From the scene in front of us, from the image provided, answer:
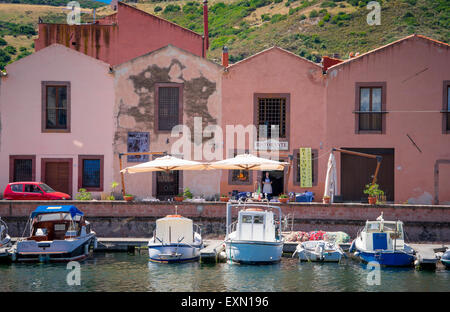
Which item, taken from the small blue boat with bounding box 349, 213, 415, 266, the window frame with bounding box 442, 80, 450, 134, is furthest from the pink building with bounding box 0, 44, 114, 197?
the window frame with bounding box 442, 80, 450, 134

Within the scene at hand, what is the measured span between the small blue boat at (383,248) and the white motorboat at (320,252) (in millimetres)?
752

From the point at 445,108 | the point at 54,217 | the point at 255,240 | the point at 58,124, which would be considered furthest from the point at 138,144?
the point at 445,108

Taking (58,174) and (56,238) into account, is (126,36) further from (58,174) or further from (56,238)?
(56,238)

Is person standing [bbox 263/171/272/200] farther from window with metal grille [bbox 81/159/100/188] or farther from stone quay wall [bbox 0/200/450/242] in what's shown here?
window with metal grille [bbox 81/159/100/188]

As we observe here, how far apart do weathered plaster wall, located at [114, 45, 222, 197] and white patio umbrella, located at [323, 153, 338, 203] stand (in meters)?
6.20

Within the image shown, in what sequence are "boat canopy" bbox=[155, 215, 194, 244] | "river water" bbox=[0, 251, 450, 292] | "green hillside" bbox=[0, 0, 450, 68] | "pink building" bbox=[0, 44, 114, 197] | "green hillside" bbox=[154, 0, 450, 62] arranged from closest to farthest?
1. "river water" bbox=[0, 251, 450, 292]
2. "boat canopy" bbox=[155, 215, 194, 244]
3. "pink building" bbox=[0, 44, 114, 197]
4. "green hillside" bbox=[154, 0, 450, 62]
5. "green hillside" bbox=[0, 0, 450, 68]

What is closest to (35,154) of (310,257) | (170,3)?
(310,257)

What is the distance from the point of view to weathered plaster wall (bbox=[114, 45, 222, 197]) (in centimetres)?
4159

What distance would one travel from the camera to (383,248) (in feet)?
98.6

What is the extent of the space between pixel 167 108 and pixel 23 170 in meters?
7.86

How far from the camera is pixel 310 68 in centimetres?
4147

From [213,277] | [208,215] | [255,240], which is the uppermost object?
[208,215]

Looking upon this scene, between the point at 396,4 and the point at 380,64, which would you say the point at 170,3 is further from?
the point at 380,64

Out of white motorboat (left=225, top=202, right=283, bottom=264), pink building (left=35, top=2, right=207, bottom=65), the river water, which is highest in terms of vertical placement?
pink building (left=35, top=2, right=207, bottom=65)
